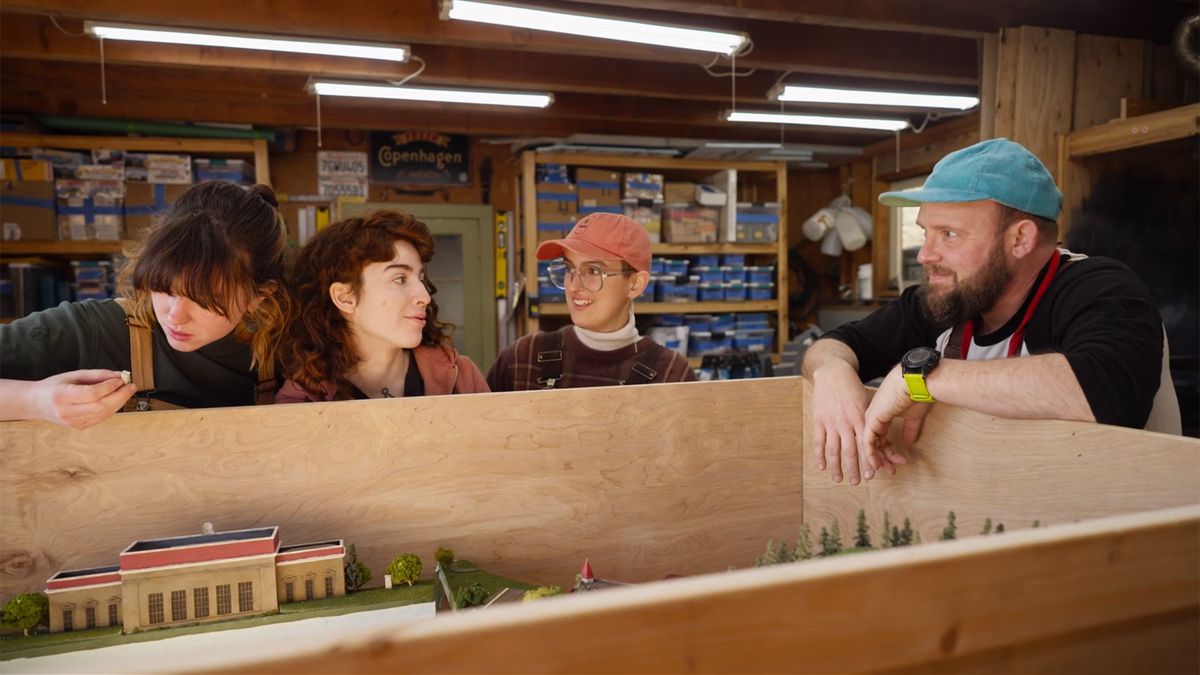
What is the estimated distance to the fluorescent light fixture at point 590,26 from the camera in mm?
3270

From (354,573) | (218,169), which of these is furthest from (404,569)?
(218,169)

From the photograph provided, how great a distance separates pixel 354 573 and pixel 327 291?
788 mm

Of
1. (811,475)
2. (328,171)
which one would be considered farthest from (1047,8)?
(328,171)

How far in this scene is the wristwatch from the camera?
150 cm

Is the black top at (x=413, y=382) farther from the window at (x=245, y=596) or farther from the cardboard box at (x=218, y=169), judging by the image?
the cardboard box at (x=218, y=169)

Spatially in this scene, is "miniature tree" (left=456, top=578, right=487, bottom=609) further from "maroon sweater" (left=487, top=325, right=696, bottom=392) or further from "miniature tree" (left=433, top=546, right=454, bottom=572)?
"maroon sweater" (left=487, top=325, right=696, bottom=392)

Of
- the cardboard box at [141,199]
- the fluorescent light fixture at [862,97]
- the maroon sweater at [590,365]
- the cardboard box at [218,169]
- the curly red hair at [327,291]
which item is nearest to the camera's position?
the curly red hair at [327,291]

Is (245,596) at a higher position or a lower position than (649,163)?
lower

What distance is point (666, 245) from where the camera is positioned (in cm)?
628

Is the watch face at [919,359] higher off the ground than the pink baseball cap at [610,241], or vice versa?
the pink baseball cap at [610,241]

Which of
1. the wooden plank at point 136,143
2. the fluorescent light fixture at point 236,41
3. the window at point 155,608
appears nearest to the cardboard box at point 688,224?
the fluorescent light fixture at point 236,41

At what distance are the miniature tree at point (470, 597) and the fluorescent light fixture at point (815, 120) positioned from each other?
14.2 feet

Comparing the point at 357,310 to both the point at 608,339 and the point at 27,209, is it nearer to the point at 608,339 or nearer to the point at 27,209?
the point at 608,339

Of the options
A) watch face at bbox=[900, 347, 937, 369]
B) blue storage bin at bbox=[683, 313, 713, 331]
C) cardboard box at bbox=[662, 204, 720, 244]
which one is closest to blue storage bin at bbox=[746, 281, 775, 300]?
blue storage bin at bbox=[683, 313, 713, 331]
